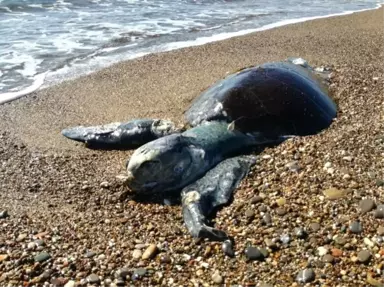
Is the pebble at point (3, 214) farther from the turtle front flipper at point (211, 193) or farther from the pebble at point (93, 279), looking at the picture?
the turtle front flipper at point (211, 193)

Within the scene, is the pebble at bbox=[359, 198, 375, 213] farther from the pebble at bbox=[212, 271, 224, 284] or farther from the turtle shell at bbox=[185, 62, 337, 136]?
the turtle shell at bbox=[185, 62, 337, 136]

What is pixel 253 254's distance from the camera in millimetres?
3068

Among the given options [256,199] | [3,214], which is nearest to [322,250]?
[256,199]

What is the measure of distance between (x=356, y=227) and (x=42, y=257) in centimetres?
206

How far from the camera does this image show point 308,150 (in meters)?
4.25

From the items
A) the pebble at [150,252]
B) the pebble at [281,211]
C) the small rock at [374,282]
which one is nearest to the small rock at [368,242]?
the small rock at [374,282]

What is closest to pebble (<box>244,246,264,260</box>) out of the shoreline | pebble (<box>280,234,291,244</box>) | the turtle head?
pebble (<box>280,234,291,244</box>)

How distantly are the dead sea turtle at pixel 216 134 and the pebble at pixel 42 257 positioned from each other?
94 centimetres

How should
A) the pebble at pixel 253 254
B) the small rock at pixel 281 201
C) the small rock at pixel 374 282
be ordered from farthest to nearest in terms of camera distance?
the small rock at pixel 281 201, the pebble at pixel 253 254, the small rock at pixel 374 282

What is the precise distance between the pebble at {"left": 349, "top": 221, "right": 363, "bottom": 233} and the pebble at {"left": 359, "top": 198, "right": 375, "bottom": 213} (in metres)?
0.15

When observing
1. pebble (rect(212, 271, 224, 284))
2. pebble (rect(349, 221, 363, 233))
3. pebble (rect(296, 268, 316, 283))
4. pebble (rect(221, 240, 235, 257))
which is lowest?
pebble (rect(212, 271, 224, 284))

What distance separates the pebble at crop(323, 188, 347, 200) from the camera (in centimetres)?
350

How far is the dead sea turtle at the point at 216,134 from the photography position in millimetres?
3857

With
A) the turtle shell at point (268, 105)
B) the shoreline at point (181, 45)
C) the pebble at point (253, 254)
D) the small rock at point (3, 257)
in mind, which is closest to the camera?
the pebble at point (253, 254)
